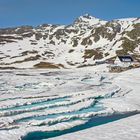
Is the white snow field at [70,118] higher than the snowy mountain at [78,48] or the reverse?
the reverse

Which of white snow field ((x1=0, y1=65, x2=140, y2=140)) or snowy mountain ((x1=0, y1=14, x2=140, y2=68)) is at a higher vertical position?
snowy mountain ((x1=0, y1=14, x2=140, y2=68))

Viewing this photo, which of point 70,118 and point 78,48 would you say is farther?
point 78,48

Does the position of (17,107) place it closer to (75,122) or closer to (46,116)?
(46,116)

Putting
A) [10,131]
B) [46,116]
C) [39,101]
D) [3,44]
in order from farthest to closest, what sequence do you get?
[3,44] → [39,101] → [46,116] → [10,131]

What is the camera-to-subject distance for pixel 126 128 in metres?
19.1

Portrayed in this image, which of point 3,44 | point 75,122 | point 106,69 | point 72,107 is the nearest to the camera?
point 75,122

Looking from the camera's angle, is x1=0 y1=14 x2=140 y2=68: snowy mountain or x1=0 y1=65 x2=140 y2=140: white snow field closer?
x1=0 y1=65 x2=140 y2=140: white snow field

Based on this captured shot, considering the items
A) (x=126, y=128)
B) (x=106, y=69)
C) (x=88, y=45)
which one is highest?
(x=88, y=45)

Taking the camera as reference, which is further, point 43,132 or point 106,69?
point 106,69

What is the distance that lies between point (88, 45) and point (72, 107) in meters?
147

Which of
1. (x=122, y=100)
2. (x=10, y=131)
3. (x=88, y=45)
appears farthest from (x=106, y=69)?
(x=88, y=45)

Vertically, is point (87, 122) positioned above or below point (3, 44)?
below

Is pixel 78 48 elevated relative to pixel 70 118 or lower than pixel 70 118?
elevated

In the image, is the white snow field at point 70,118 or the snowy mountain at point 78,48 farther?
the snowy mountain at point 78,48
